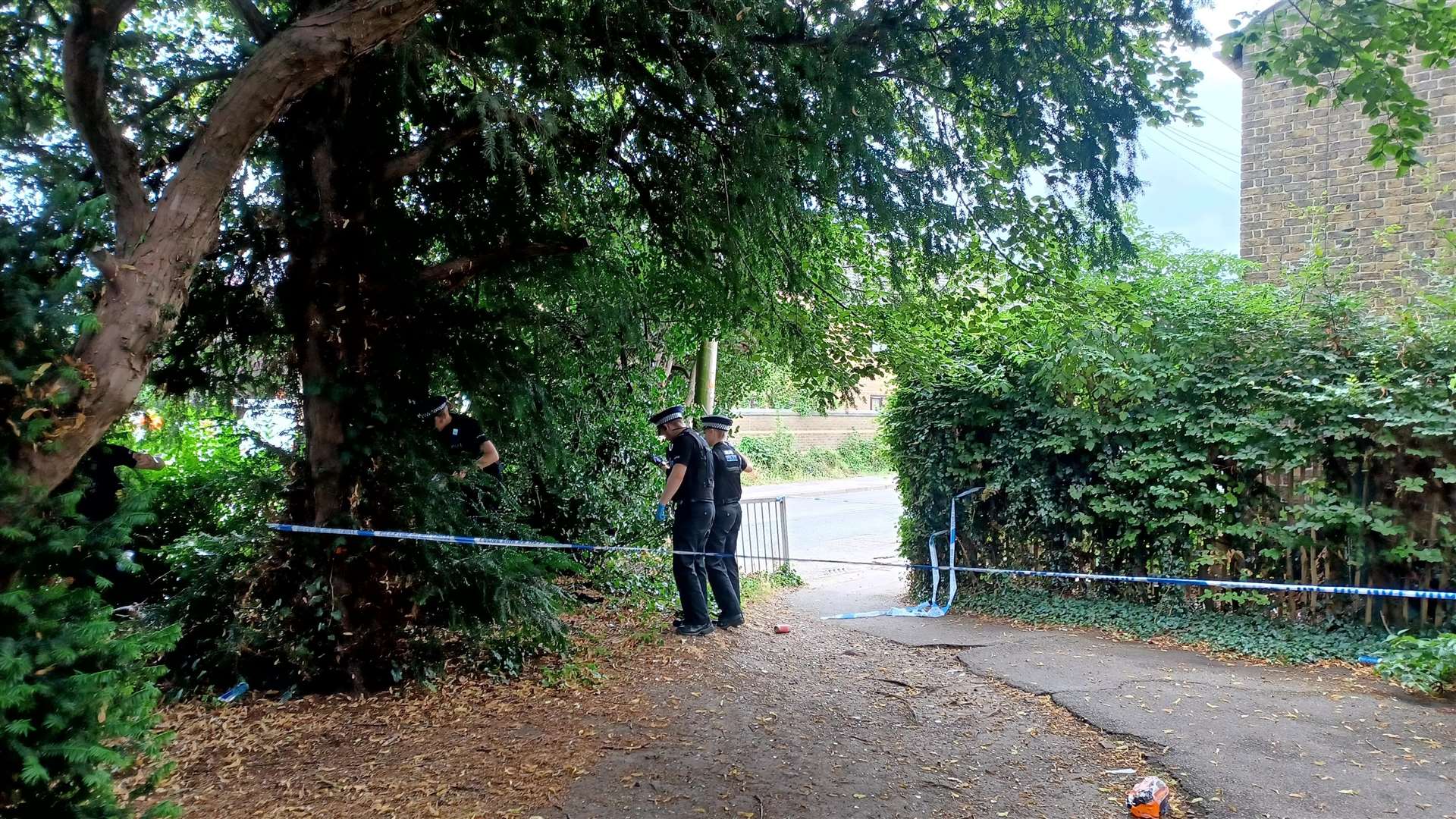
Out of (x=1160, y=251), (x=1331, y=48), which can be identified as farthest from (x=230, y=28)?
(x=1160, y=251)

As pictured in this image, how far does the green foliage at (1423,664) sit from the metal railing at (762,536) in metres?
6.76

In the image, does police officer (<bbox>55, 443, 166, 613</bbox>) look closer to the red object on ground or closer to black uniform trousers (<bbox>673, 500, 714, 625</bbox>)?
black uniform trousers (<bbox>673, 500, 714, 625</bbox>)

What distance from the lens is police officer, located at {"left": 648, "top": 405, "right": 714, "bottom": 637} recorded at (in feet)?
23.8

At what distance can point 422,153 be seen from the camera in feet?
18.4

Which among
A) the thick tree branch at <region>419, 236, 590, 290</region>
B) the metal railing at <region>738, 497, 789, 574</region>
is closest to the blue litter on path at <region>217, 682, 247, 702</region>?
the thick tree branch at <region>419, 236, 590, 290</region>

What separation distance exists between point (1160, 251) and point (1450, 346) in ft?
17.4

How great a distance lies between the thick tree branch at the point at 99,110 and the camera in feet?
10.5

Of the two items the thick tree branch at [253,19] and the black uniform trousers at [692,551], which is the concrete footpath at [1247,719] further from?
the thick tree branch at [253,19]

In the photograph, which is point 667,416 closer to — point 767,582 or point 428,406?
point 428,406

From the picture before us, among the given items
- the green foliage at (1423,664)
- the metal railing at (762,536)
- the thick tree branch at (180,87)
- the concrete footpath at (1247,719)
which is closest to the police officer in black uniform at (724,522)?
the concrete footpath at (1247,719)

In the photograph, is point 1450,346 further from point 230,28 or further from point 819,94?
point 230,28

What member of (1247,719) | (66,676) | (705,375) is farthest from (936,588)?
(66,676)

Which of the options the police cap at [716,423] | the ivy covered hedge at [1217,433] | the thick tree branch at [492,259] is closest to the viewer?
the thick tree branch at [492,259]

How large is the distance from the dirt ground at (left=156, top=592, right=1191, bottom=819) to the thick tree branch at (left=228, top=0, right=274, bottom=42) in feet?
12.6
